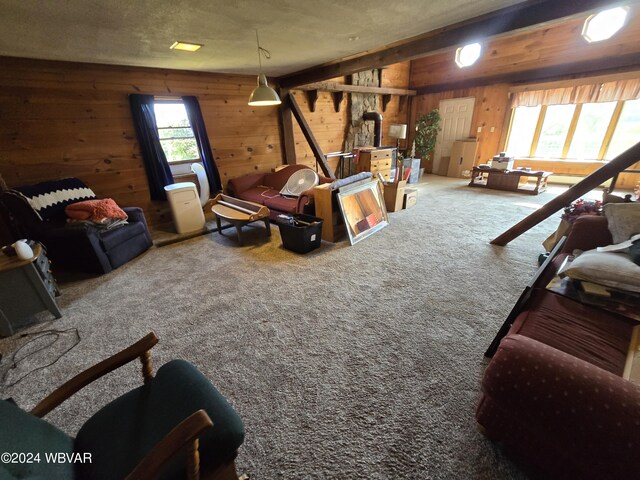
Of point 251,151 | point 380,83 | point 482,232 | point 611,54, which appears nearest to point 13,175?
point 251,151

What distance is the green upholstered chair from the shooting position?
0.66 m

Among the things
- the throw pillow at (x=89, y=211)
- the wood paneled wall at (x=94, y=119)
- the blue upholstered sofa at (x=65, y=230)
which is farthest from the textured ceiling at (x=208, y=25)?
the throw pillow at (x=89, y=211)

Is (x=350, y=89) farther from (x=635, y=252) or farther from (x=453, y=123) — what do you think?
(x=635, y=252)

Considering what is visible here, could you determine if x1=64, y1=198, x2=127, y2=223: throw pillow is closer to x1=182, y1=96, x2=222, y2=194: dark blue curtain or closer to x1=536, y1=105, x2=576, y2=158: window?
x1=182, y1=96, x2=222, y2=194: dark blue curtain

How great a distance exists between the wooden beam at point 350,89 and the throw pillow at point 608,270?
4.72 meters

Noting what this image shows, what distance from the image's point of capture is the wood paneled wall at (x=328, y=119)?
5.29m

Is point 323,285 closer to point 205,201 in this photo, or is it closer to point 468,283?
point 468,283

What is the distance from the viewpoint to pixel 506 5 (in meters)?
2.14

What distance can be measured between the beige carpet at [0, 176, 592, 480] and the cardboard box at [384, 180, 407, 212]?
1.12 m

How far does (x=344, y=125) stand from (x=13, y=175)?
5.41m

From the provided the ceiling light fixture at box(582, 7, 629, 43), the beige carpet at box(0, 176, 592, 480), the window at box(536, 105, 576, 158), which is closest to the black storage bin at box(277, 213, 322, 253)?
the beige carpet at box(0, 176, 592, 480)

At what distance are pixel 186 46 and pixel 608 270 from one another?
3761 mm

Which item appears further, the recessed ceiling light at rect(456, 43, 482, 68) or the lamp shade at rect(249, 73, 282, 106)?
Result: the recessed ceiling light at rect(456, 43, 482, 68)

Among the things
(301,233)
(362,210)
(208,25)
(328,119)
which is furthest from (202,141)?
(328,119)
